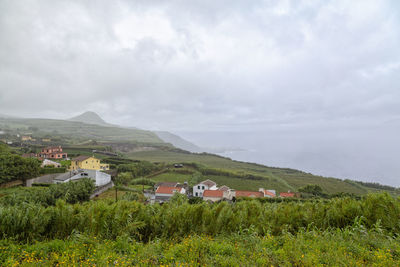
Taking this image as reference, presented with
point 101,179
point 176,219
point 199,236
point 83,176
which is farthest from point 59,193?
point 199,236

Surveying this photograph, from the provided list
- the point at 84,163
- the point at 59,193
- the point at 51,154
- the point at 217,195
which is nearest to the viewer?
the point at 59,193

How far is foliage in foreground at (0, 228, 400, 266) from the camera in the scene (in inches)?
135

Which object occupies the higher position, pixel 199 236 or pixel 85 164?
pixel 199 236

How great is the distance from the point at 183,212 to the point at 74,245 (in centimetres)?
286

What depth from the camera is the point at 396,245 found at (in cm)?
388

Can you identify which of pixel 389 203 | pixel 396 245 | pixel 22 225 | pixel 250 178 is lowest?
Result: pixel 250 178

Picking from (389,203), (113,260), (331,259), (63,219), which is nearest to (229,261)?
(331,259)

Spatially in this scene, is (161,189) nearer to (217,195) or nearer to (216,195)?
(216,195)

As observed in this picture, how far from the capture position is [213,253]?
3.91m

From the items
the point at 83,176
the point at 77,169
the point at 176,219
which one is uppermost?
the point at 176,219

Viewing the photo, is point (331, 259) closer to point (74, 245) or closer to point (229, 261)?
point (229, 261)

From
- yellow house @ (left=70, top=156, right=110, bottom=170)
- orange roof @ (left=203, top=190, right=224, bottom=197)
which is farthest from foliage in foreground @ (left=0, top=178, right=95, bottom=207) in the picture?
yellow house @ (left=70, top=156, right=110, bottom=170)

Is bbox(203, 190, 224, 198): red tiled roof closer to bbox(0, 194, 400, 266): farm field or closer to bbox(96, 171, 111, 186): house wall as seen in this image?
bbox(96, 171, 111, 186): house wall

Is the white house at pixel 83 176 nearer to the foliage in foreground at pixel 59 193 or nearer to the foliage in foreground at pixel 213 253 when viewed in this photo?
the foliage in foreground at pixel 59 193
